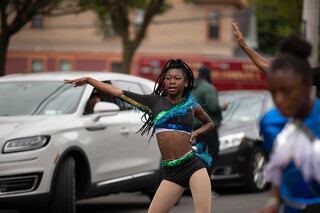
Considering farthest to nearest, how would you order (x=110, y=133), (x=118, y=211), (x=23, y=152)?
(x=118, y=211) < (x=110, y=133) < (x=23, y=152)

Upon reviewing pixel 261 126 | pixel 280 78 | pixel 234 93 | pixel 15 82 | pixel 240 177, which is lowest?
pixel 240 177

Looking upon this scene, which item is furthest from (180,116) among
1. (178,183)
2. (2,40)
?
(2,40)

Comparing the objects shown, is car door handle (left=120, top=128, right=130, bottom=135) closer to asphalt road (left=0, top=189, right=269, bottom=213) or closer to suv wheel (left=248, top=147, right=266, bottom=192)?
asphalt road (left=0, top=189, right=269, bottom=213)

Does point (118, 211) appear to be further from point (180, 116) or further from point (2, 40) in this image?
point (2, 40)

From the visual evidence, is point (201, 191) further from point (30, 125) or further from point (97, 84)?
point (30, 125)

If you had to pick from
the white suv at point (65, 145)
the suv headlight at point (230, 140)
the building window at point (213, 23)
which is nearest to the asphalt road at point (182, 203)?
the white suv at point (65, 145)

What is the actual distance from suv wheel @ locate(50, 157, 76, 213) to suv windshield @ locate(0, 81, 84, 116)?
0.90 meters

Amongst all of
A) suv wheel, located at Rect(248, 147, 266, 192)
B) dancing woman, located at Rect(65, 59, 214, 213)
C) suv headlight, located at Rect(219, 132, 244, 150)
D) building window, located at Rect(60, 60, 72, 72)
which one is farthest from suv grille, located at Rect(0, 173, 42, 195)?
building window, located at Rect(60, 60, 72, 72)

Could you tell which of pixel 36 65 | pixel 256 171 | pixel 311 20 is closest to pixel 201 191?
pixel 256 171

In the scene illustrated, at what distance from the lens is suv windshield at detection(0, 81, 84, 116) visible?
28.4 ft

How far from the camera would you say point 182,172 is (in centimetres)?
583

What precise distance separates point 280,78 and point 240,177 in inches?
349

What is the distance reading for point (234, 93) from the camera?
13648 mm

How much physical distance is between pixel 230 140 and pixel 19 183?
5209 millimetres
